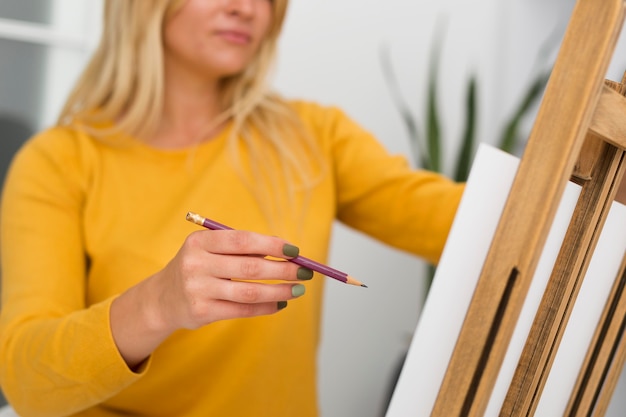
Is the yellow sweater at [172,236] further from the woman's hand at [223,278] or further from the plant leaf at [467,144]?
the plant leaf at [467,144]

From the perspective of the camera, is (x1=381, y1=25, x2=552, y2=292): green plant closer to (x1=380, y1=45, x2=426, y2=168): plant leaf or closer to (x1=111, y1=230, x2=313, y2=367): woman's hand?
(x1=380, y1=45, x2=426, y2=168): plant leaf

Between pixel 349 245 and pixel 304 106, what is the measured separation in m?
0.83

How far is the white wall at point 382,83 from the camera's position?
80.2 inches

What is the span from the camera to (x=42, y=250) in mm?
1012

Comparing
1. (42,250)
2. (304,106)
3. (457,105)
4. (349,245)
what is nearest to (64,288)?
(42,250)

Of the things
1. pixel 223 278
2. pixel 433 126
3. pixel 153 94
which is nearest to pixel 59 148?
pixel 153 94

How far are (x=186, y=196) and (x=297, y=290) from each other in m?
0.55

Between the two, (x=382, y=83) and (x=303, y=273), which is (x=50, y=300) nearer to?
(x=303, y=273)

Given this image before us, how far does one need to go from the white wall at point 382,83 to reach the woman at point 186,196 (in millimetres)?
739

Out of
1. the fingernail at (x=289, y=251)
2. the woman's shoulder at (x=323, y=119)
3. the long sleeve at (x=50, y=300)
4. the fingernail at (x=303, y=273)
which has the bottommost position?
the long sleeve at (x=50, y=300)

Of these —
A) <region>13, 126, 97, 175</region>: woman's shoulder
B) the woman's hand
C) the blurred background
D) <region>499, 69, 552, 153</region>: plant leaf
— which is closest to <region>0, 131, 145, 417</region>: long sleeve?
<region>13, 126, 97, 175</region>: woman's shoulder

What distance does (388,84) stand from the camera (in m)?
2.11

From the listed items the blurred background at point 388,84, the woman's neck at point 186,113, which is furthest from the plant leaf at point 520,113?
the woman's neck at point 186,113

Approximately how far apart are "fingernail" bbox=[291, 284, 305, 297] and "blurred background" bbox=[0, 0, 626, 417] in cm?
136
